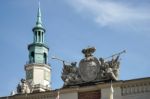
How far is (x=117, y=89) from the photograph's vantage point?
1905 inches

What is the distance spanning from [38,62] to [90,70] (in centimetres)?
3664

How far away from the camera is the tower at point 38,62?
85.7 meters

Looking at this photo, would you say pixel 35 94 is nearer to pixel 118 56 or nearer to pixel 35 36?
pixel 118 56

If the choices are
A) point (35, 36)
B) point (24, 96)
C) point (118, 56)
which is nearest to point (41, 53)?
point (35, 36)

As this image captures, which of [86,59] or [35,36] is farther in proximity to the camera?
[35,36]

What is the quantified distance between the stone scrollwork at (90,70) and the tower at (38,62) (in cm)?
3360

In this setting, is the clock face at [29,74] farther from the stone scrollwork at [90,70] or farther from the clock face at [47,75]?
the stone scrollwork at [90,70]

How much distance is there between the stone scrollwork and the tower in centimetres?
3360

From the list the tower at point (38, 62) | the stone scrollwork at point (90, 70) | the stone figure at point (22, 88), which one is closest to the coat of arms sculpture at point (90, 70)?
the stone scrollwork at point (90, 70)

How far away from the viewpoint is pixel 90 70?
50.5m

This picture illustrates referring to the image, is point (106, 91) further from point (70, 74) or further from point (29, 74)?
point (29, 74)

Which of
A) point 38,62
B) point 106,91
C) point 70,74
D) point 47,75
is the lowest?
point 106,91

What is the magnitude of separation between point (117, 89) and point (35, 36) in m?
40.3

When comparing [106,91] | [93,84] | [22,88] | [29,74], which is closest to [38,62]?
[29,74]
